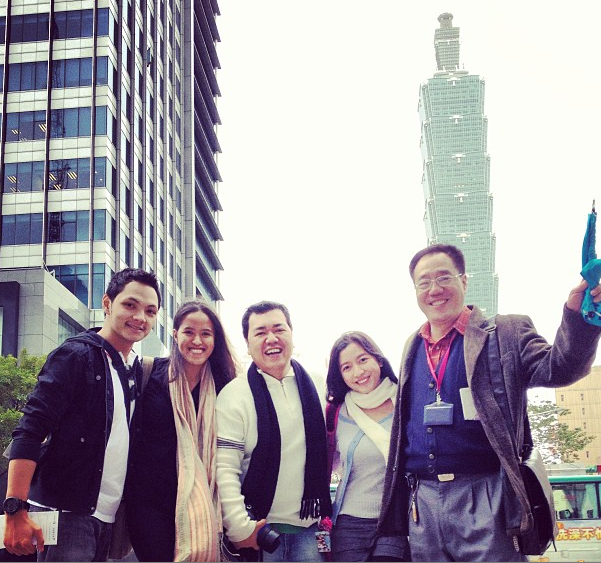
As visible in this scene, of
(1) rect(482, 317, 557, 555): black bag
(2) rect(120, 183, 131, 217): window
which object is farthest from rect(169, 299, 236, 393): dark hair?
(2) rect(120, 183, 131, 217): window

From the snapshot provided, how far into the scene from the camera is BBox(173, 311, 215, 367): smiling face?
3.96 meters

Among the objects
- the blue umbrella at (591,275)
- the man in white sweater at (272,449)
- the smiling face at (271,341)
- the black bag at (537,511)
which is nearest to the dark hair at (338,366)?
the man in white sweater at (272,449)

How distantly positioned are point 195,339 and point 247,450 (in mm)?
643

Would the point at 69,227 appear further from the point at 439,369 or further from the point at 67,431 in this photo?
the point at 439,369

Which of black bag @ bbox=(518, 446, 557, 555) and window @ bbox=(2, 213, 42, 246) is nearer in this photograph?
black bag @ bbox=(518, 446, 557, 555)

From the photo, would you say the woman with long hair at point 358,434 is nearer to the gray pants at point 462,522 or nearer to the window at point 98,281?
the gray pants at point 462,522

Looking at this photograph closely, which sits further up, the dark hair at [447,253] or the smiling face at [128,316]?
the dark hair at [447,253]

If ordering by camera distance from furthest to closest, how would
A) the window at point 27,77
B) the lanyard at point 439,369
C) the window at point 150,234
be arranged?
the window at point 150,234, the window at point 27,77, the lanyard at point 439,369

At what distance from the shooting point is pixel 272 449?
3.70 m

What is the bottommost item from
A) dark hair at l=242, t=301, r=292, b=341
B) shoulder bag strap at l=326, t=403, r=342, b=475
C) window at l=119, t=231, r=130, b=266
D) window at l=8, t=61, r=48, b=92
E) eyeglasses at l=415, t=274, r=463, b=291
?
shoulder bag strap at l=326, t=403, r=342, b=475

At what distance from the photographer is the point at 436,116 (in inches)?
5945

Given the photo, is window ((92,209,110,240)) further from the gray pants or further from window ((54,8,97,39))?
the gray pants

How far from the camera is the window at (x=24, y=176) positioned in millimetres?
35969

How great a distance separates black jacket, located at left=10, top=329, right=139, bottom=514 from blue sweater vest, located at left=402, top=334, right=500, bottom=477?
1.42m
